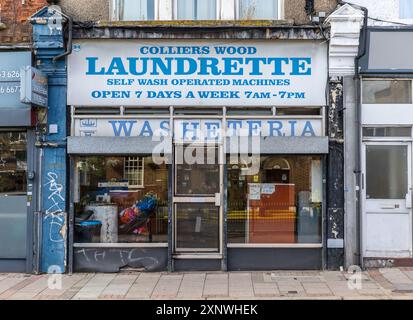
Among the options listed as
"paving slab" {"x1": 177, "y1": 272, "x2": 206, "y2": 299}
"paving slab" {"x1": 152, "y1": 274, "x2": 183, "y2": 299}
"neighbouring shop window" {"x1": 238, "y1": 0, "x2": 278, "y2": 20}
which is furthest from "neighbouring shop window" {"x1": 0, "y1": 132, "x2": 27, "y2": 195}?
"neighbouring shop window" {"x1": 238, "y1": 0, "x2": 278, "y2": 20}

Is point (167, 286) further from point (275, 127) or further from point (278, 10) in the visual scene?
point (278, 10)

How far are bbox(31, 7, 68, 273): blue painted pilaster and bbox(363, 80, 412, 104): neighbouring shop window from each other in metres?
5.50

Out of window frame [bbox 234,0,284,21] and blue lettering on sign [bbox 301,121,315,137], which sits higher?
window frame [bbox 234,0,284,21]

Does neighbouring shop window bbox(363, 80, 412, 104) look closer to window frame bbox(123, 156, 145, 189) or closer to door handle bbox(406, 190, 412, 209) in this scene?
door handle bbox(406, 190, 412, 209)

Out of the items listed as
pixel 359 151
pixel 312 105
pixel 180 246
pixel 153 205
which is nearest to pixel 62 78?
pixel 153 205

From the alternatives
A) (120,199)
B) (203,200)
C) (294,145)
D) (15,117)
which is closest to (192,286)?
(203,200)

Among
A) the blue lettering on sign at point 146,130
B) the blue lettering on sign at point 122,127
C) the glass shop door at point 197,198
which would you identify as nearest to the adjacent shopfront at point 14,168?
A: the blue lettering on sign at point 122,127

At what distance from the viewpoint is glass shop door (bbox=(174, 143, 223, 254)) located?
9680 mm

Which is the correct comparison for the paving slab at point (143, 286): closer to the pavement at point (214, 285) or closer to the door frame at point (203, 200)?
the pavement at point (214, 285)

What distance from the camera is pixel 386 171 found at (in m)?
9.87

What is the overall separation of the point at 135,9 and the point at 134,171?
305 centimetres

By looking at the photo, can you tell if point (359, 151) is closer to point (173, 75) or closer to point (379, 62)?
point (379, 62)

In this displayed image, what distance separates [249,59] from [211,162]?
77.8 inches

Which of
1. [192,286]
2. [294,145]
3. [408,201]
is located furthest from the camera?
[408,201]
